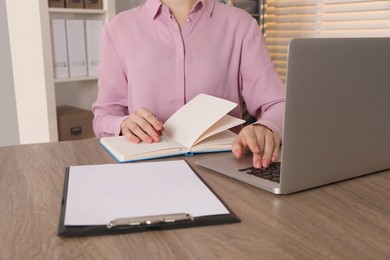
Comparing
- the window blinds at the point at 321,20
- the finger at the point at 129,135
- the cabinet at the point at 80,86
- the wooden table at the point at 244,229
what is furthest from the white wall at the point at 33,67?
the wooden table at the point at 244,229

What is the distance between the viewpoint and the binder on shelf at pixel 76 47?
2.38 m

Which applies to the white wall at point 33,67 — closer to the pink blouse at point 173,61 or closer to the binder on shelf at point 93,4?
the binder on shelf at point 93,4

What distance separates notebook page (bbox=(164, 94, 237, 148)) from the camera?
3.17ft

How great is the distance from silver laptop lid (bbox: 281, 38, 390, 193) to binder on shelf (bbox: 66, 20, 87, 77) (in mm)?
1969

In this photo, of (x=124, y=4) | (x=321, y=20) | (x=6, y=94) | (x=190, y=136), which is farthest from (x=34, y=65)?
(x=321, y=20)

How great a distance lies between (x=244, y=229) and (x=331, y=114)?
0.79 ft

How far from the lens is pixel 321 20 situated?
263 cm

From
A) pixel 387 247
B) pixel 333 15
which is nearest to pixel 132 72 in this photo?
→ pixel 387 247

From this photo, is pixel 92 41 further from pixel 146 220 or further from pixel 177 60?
A: pixel 146 220

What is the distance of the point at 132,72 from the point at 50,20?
1.15m

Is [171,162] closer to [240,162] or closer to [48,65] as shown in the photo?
[240,162]

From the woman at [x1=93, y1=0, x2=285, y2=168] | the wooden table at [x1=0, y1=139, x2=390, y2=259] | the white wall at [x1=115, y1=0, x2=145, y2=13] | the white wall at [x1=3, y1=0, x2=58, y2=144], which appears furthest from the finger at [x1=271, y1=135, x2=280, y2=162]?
the white wall at [x1=115, y1=0, x2=145, y2=13]

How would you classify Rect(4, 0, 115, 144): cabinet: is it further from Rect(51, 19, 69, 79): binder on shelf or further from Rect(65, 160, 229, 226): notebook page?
Rect(65, 160, 229, 226): notebook page

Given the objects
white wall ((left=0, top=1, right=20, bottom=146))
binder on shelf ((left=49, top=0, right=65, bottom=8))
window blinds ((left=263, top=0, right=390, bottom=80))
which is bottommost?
white wall ((left=0, top=1, right=20, bottom=146))
